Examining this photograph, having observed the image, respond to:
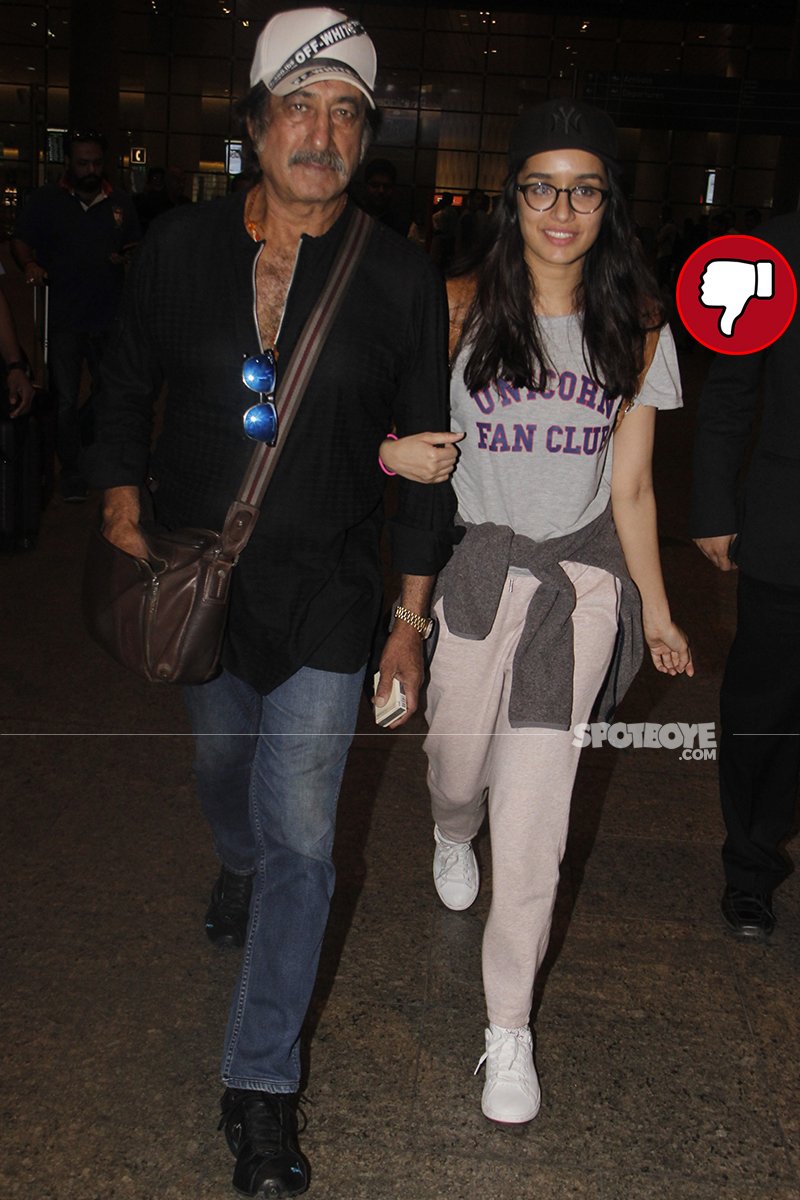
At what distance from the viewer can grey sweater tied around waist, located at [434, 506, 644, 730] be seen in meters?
2.80

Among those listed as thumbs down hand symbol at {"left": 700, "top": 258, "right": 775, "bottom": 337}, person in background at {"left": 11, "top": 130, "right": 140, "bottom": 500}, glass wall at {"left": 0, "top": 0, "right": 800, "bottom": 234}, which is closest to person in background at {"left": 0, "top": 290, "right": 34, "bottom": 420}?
person in background at {"left": 11, "top": 130, "right": 140, "bottom": 500}

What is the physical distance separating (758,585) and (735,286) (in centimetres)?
79

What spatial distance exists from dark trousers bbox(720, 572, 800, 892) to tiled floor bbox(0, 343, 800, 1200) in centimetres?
20

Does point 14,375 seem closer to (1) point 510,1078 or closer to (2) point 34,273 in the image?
(2) point 34,273

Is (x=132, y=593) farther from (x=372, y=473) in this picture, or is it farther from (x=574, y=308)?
(x=574, y=308)

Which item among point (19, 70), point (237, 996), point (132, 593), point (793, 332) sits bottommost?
point (237, 996)

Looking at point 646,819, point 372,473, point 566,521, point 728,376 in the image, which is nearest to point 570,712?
point 566,521

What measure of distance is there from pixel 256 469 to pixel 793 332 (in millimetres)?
1541

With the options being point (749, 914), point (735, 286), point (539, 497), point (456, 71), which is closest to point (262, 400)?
point (539, 497)

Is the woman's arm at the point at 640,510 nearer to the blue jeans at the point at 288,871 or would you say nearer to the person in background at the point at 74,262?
the blue jeans at the point at 288,871

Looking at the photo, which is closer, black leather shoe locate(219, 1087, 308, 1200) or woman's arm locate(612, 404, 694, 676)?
black leather shoe locate(219, 1087, 308, 1200)

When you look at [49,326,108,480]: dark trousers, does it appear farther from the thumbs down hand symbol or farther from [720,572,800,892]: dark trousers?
[720,572,800,892]: dark trousers

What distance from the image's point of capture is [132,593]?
2578mm

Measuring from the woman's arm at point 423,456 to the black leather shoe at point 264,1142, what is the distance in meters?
1.23
